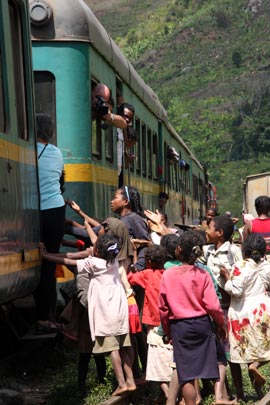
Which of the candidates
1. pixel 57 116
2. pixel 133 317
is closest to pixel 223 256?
pixel 133 317

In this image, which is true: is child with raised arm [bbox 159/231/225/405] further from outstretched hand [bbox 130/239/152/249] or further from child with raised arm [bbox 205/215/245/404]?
outstretched hand [bbox 130/239/152/249]

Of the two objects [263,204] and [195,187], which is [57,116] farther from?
[195,187]

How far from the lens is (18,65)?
7.93 m

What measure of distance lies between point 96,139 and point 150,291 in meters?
2.25

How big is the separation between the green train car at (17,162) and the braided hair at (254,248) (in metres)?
1.76

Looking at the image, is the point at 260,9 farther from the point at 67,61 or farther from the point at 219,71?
the point at 67,61

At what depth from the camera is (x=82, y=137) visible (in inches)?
402

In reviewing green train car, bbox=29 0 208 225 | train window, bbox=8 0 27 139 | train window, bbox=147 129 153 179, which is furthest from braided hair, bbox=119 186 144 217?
train window, bbox=147 129 153 179

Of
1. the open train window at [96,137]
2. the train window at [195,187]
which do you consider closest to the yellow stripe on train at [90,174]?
the open train window at [96,137]

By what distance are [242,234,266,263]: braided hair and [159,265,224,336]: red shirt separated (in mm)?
1374

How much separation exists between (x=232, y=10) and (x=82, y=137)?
13521cm

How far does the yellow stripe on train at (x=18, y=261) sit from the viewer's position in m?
6.96

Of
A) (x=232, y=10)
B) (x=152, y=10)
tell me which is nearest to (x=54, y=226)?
(x=232, y=10)

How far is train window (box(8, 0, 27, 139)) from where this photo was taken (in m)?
7.79
